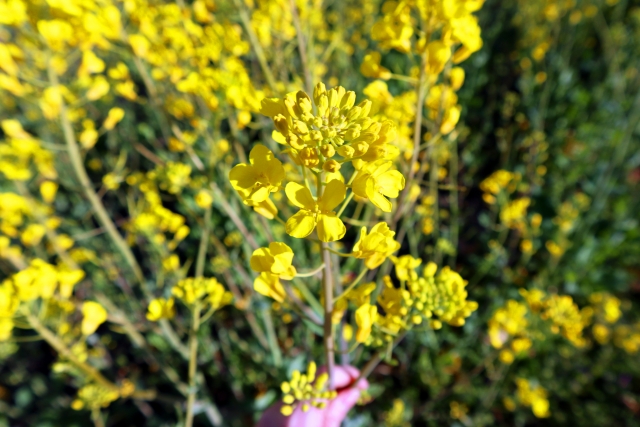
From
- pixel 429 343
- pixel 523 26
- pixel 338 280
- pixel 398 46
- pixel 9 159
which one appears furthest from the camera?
pixel 523 26

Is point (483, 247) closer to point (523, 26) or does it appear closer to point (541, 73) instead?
point (541, 73)

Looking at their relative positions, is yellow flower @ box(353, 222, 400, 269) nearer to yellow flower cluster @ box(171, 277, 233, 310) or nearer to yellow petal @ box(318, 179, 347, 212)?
yellow petal @ box(318, 179, 347, 212)

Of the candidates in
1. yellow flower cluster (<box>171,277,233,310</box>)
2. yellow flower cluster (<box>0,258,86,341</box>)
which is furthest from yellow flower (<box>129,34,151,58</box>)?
yellow flower cluster (<box>171,277,233,310</box>)

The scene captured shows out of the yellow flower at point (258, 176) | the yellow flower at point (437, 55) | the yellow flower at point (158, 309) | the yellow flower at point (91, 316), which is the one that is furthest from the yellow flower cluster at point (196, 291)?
the yellow flower at point (437, 55)

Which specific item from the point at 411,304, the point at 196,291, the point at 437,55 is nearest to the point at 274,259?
the point at 411,304

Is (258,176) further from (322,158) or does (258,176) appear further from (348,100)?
(348,100)

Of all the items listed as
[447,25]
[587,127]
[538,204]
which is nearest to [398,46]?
[447,25]
